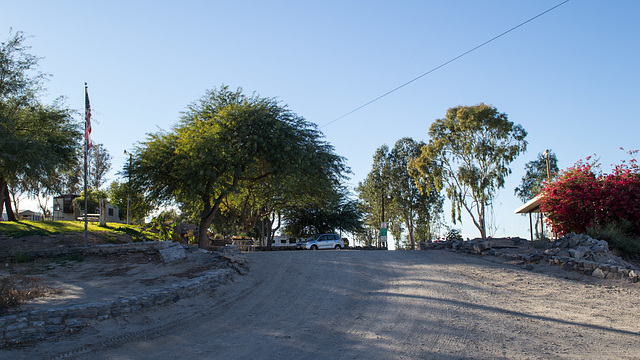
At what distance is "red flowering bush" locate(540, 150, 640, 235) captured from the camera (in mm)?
18061

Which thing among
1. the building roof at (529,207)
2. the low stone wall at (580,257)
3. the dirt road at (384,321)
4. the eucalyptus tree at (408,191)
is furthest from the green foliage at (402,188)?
the dirt road at (384,321)

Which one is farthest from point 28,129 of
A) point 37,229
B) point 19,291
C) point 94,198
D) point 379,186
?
point 379,186

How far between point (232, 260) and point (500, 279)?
8.90 m

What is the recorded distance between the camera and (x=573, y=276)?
13688 mm

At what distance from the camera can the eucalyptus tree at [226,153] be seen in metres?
20.7

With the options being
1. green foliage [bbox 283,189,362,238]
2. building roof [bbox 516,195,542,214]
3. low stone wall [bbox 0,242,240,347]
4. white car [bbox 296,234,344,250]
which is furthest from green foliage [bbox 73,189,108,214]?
building roof [bbox 516,195,542,214]

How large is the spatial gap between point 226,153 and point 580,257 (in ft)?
50.8

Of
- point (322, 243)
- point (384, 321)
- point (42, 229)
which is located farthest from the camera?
point (322, 243)

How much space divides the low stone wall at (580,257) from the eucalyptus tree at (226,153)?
32.6 ft

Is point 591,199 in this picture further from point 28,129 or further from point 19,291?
point 28,129

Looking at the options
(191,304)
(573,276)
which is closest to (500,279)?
(573,276)

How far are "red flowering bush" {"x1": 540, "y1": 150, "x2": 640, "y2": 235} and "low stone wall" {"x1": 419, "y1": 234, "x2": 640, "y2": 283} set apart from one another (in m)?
2.57

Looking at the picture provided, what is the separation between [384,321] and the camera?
29.5ft

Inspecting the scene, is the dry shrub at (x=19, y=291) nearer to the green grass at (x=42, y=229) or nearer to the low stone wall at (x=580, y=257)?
the green grass at (x=42, y=229)
